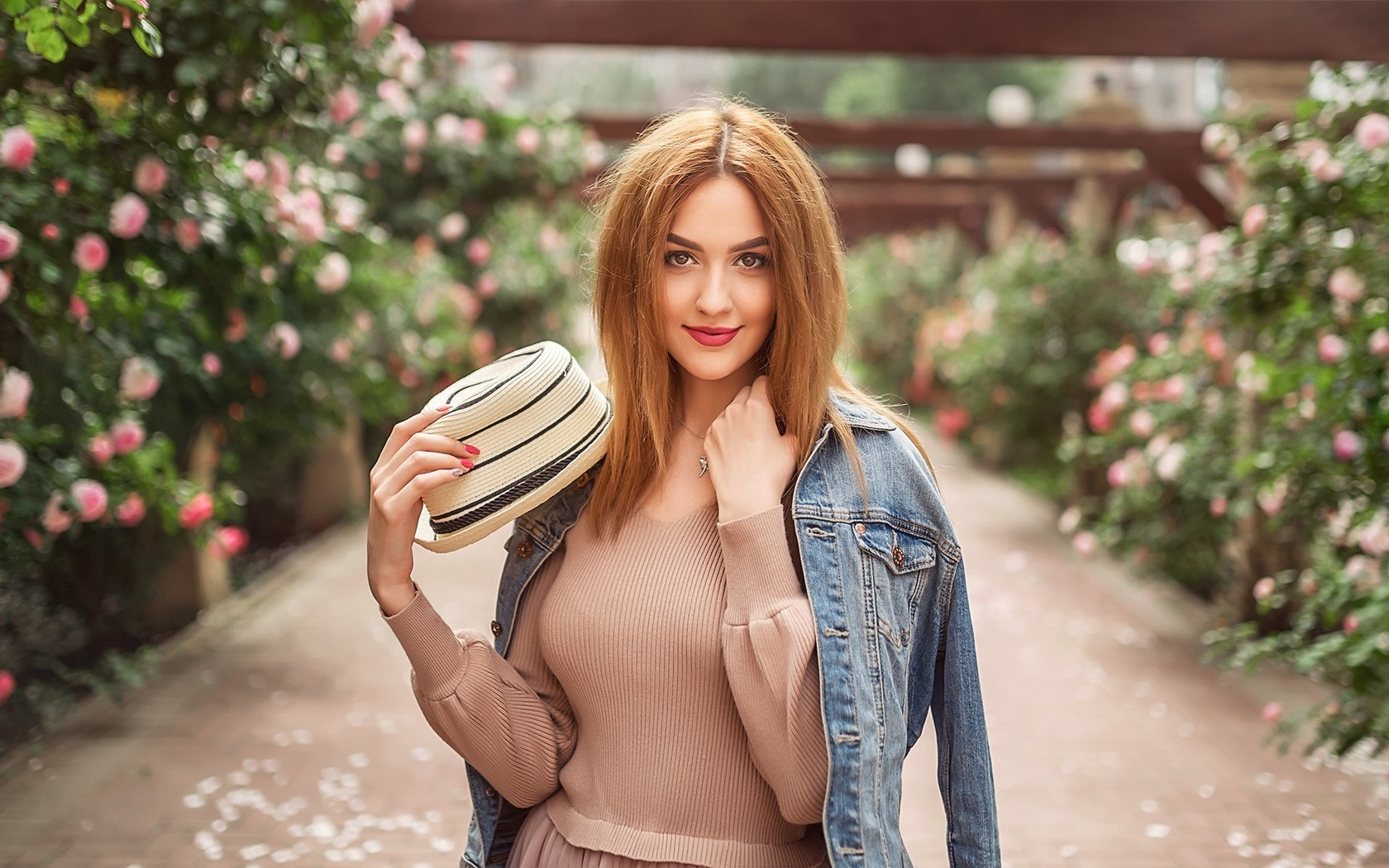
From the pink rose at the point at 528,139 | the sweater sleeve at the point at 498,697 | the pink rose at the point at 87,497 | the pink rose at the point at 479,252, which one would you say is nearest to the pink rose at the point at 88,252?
the pink rose at the point at 87,497

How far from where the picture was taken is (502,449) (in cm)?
165

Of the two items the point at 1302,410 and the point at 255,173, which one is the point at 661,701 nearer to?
the point at 255,173

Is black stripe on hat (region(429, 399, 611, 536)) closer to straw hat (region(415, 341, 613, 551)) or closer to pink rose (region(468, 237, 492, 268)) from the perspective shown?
straw hat (region(415, 341, 613, 551))

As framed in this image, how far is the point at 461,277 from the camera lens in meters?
9.70

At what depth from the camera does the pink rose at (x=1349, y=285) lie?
4117mm

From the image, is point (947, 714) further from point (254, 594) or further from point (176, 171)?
point (254, 594)

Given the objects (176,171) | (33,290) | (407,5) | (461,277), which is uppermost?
(407,5)

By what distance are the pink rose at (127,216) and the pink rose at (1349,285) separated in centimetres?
365

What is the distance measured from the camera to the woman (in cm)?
160

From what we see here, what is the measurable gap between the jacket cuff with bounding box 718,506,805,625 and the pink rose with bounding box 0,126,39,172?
2.20 meters

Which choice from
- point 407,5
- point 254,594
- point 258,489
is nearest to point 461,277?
point 258,489

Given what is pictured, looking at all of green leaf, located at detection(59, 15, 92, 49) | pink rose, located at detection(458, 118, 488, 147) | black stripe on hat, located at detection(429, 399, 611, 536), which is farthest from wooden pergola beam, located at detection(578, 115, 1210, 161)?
black stripe on hat, located at detection(429, 399, 611, 536)

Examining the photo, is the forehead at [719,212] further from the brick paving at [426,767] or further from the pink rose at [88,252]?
the brick paving at [426,767]

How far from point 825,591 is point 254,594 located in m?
5.86
